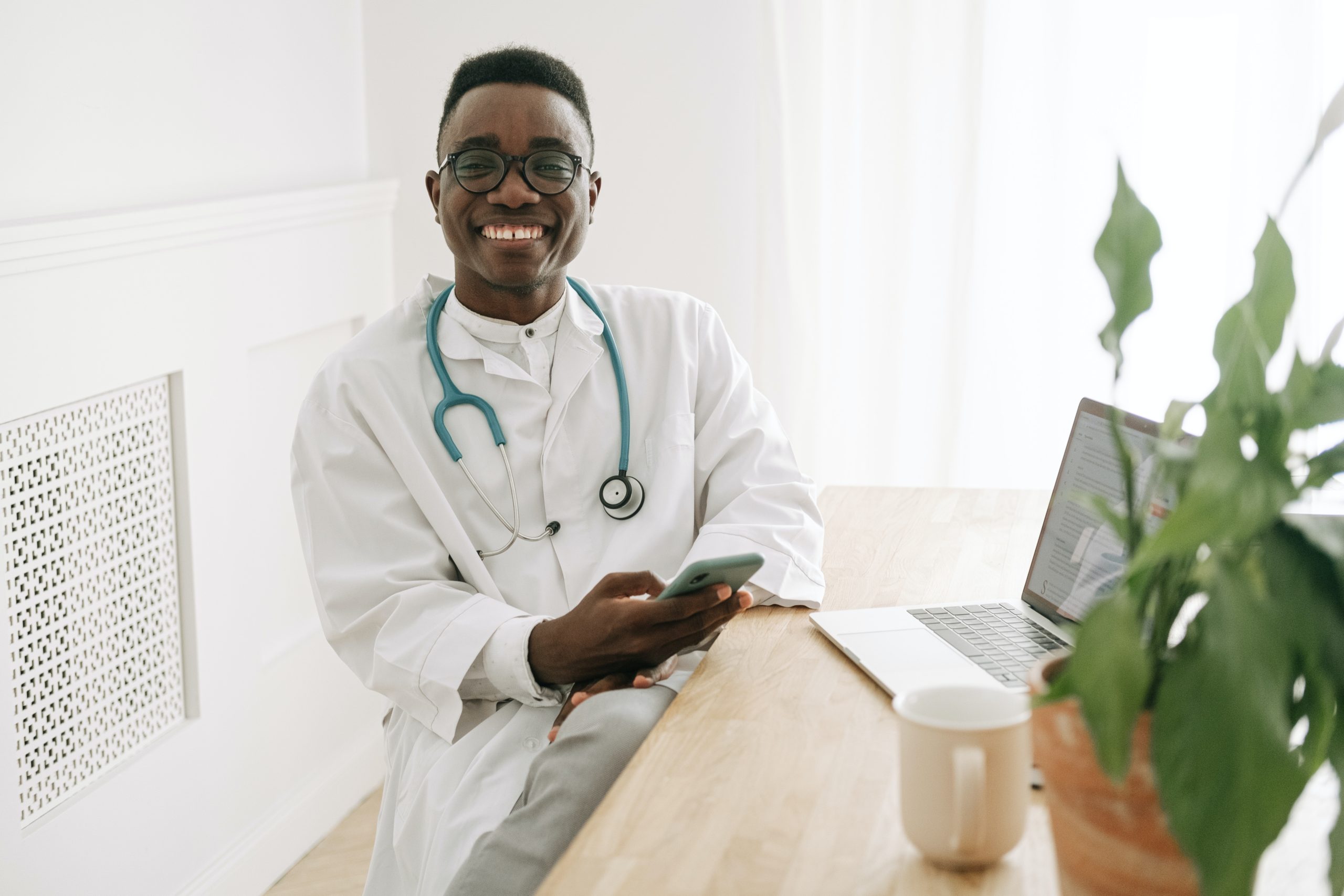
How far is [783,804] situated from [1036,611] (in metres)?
0.55

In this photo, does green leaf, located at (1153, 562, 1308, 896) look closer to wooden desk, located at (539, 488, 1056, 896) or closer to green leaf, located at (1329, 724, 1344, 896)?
green leaf, located at (1329, 724, 1344, 896)

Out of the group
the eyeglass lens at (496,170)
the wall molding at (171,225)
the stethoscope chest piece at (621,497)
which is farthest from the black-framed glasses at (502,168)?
the wall molding at (171,225)

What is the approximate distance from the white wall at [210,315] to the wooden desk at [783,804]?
1.18 meters

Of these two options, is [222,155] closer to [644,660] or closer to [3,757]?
[3,757]

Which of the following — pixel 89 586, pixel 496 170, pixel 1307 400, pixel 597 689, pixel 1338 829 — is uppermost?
pixel 496 170

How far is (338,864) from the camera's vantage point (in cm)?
257

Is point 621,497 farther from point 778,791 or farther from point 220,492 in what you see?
point 220,492

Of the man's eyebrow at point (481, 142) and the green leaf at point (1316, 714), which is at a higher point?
the man's eyebrow at point (481, 142)

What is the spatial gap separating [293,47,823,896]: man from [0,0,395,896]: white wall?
0.56 m

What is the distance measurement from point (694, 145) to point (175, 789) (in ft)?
5.73

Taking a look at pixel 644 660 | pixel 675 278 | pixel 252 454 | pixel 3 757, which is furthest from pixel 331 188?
pixel 644 660

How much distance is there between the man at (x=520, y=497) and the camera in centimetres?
140

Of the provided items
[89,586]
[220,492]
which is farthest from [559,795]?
[220,492]

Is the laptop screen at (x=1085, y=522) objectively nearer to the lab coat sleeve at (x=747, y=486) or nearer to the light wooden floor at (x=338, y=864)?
the lab coat sleeve at (x=747, y=486)
